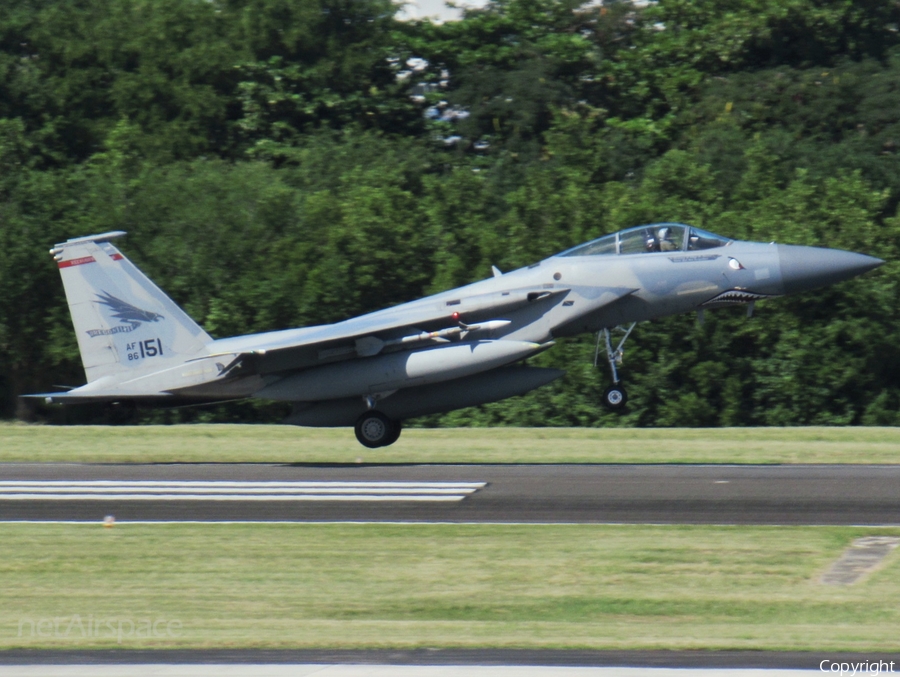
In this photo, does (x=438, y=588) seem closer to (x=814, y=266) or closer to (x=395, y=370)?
(x=395, y=370)

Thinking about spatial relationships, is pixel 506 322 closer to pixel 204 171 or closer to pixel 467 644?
pixel 467 644

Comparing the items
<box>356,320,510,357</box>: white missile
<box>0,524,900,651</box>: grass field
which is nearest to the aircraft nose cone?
<box>356,320,510,357</box>: white missile

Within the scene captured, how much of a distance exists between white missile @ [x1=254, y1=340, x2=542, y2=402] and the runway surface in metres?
1.46

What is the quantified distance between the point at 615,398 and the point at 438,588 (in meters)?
8.84

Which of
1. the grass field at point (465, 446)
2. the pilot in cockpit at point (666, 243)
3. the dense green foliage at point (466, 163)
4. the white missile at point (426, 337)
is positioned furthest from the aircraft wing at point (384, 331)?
the dense green foliage at point (466, 163)

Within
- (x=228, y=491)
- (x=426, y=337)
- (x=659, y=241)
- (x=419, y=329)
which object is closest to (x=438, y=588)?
(x=228, y=491)

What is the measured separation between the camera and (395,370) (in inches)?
741

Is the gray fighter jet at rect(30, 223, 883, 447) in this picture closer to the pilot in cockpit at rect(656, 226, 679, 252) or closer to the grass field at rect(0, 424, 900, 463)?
the pilot in cockpit at rect(656, 226, 679, 252)

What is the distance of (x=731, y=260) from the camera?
18.7 meters

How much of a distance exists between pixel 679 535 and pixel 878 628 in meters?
3.35

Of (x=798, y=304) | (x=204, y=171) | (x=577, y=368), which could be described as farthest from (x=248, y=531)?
(x=204, y=171)

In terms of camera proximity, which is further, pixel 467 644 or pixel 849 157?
pixel 849 157

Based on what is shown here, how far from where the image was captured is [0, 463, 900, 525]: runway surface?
13.2 metres

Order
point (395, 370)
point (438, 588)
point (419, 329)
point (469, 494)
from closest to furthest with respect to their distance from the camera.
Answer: point (438, 588)
point (469, 494)
point (395, 370)
point (419, 329)
